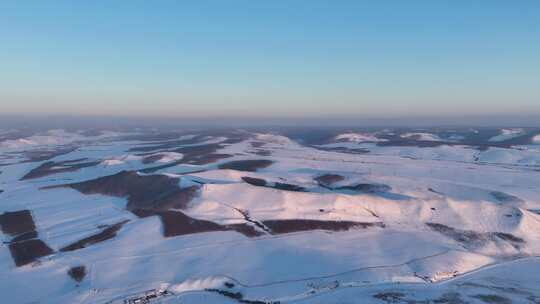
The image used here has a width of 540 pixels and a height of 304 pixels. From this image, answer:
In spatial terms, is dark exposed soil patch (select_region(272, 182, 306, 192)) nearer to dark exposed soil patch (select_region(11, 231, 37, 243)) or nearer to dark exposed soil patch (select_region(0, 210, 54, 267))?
dark exposed soil patch (select_region(11, 231, 37, 243))

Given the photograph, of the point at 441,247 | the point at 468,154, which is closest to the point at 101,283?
the point at 441,247

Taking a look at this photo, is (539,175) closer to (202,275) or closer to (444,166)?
(444,166)

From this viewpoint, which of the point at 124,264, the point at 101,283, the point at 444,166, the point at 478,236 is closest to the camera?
the point at 101,283

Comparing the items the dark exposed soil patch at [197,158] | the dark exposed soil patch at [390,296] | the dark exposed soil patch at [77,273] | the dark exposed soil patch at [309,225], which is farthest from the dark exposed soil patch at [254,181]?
the dark exposed soil patch at [390,296]

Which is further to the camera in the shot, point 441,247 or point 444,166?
point 444,166

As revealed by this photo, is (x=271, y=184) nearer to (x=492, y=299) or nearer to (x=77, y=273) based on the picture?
(x=77, y=273)

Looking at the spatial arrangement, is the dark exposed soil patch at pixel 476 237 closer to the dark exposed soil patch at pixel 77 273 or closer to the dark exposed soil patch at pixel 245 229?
the dark exposed soil patch at pixel 245 229

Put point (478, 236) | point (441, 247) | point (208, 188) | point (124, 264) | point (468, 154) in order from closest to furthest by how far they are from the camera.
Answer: point (124, 264), point (441, 247), point (478, 236), point (208, 188), point (468, 154)
